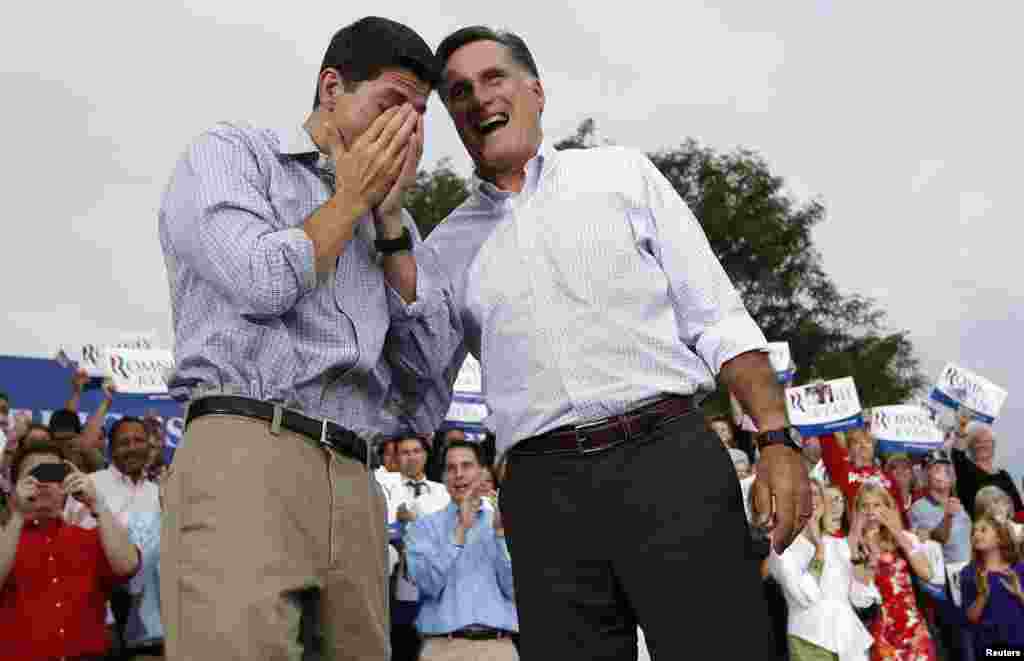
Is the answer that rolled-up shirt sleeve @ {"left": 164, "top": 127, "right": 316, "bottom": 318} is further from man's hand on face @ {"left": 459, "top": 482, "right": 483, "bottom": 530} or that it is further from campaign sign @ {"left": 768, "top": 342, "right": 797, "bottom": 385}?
campaign sign @ {"left": 768, "top": 342, "right": 797, "bottom": 385}

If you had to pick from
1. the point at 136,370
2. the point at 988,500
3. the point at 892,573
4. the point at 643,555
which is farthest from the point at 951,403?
the point at 643,555

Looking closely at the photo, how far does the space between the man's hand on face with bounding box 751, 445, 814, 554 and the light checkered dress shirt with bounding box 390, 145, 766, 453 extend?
266 millimetres

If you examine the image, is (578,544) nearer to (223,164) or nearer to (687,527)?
(687,527)

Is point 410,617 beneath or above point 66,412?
beneath

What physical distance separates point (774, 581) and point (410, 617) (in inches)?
93.5

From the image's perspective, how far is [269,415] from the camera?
8.59ft

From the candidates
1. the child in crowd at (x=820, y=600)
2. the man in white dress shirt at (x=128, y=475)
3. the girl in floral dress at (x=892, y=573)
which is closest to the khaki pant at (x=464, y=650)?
the man in white dress shirt at (x=128, y=475)

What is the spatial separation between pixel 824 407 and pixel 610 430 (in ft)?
35.3

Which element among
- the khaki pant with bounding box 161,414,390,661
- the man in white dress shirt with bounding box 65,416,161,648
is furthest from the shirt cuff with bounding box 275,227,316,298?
the man in white dress shirt with bounding box 65,416,161,648

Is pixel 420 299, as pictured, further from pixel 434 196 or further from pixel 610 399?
pixel 434 196

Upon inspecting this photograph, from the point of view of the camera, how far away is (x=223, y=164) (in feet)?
8.93

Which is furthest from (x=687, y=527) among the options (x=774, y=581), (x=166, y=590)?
(x=774, y=581)

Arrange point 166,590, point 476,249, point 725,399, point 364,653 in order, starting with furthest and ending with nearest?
1. point 725,399
2. point 476,249
3. point 364,653
4. point 166,590

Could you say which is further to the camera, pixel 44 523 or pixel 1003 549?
pixel 1003 549
